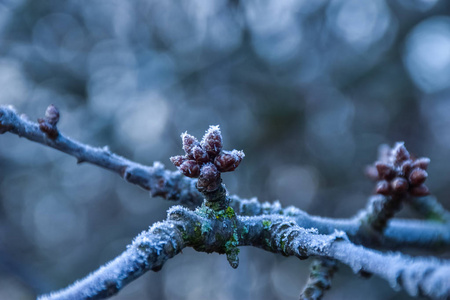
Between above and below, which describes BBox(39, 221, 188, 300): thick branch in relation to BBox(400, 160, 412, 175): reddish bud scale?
below

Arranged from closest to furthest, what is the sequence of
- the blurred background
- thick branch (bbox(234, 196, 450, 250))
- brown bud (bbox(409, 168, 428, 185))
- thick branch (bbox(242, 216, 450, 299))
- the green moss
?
thick branch (bbox(242, 216, 450, 299))
the green moss
brown bud (bbox(409, 168, 428, 185))
thick branch (bbox(234, 196, 450, 250))
the blurred background

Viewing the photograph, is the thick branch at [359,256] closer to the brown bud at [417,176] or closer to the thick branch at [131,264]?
the thick branch at [131,264]

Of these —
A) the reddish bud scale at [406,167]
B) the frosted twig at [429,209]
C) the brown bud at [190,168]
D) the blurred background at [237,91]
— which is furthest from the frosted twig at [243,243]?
the blurred background at [237,91]

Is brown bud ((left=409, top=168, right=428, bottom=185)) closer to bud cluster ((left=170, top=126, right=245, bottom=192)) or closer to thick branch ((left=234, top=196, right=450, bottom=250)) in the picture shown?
thick branch ((left=234, top=196, right=450, bottom=250))

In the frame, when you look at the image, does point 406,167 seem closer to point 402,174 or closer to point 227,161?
point 402,174

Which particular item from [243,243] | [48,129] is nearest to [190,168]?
[243,243]

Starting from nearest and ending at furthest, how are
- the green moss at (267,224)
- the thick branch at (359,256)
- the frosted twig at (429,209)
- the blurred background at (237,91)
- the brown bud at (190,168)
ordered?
the thick branch at (359,256) → the brown bud at (190,168) → the green moss at (267,224) → the frosted twig at (429,209) → the blurred background at (237,91)

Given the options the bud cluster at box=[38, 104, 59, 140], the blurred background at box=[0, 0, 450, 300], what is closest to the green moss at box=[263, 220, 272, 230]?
the bud cluster at box=[38, 104, 59, 140]
